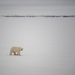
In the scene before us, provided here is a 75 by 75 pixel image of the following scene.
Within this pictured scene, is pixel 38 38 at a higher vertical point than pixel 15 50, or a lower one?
higher

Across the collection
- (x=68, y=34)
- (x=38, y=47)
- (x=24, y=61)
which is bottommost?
(x=24, y=61)

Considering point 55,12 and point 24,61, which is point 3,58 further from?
point 55,12

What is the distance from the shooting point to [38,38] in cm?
256

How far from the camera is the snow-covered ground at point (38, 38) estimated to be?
243 centimetres

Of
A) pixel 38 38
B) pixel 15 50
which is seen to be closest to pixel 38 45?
pixel 38 38

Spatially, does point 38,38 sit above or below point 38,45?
above

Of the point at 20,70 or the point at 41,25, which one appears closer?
the point at 20,70

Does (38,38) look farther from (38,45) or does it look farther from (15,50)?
(15,50)

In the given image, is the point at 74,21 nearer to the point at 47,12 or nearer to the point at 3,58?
the point at 47,12

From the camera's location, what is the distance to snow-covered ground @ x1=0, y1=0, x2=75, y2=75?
7.97ft

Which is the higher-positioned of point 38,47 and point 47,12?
point 47,12

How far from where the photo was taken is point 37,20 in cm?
265

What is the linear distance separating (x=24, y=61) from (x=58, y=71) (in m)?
0.66

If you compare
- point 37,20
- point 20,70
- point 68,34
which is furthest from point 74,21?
point 20,70
